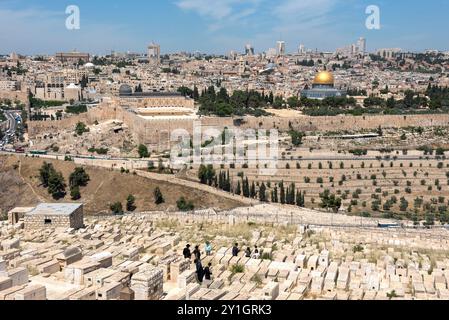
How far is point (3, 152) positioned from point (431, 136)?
2364cm

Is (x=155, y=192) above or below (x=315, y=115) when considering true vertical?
below

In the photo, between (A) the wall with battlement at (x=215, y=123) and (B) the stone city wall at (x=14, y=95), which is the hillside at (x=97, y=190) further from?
(B) the stone city wall at (x=14, y=95)

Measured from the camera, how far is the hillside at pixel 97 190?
70.2 ft

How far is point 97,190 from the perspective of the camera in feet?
77.1

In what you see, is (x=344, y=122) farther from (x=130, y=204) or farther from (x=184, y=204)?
(x=130, y=204)

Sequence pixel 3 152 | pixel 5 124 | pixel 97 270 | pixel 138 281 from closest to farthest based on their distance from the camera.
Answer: pixel 138 281 → pixel 97 270 → pixel 3 152 → pixel 5 124

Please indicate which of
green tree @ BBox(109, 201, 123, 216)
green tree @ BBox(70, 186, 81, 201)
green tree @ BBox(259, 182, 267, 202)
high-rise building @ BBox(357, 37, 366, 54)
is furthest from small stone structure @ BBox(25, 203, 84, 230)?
high-rise building @ BBox(357, 37, 366, 54)

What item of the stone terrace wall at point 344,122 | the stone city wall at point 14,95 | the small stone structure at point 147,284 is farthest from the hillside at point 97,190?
the stone city wall at point 14,95

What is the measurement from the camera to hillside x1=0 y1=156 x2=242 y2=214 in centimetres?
2141

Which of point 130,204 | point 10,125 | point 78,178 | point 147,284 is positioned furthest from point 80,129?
point 147,284

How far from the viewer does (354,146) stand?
29.5 meters
